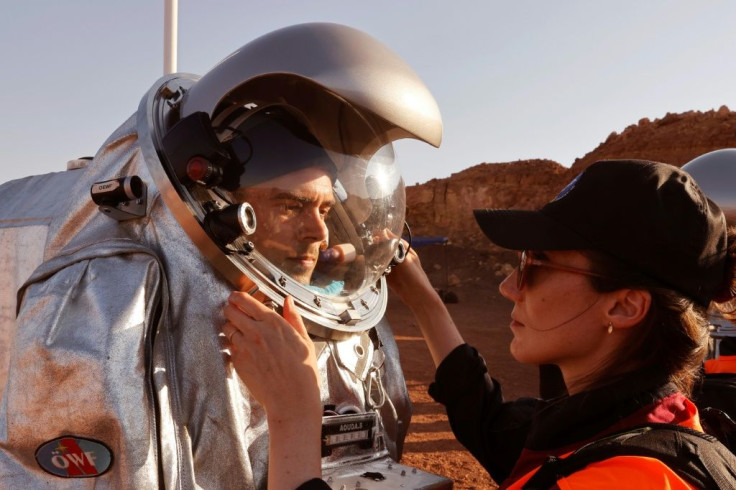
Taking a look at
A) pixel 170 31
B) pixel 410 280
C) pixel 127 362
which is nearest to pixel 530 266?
pixel 410 280

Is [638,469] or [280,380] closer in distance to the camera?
[638,469]

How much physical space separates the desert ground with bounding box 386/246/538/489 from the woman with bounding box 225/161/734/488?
3642mm

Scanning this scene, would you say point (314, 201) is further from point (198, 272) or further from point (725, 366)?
point (725, 366)

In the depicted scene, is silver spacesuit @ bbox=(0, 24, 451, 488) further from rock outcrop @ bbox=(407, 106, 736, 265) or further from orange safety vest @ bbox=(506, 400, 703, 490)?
rock outcrop @ bbox=(407, 106, 736, 265)

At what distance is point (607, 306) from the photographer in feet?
4.85

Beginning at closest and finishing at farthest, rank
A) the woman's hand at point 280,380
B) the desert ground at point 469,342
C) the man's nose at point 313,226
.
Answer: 1. the woman's hand at point 280,380
2. the man's nose at point 313,226
3. the desert ground at point 469,342

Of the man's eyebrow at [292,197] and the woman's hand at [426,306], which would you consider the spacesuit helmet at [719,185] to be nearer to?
the woman's hand at [426,306]

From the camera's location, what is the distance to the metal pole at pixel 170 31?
2.80 m

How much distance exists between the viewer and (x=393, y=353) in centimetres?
238

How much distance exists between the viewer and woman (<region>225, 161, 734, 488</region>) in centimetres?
140

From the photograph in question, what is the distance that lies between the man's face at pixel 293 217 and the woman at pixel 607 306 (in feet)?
0.77

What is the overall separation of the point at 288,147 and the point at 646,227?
2.91 ft

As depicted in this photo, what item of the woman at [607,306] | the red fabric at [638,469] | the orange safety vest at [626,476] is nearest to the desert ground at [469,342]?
the woman at [607,306]

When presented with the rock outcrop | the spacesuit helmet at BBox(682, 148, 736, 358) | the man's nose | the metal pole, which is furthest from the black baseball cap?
the rock outcrop
